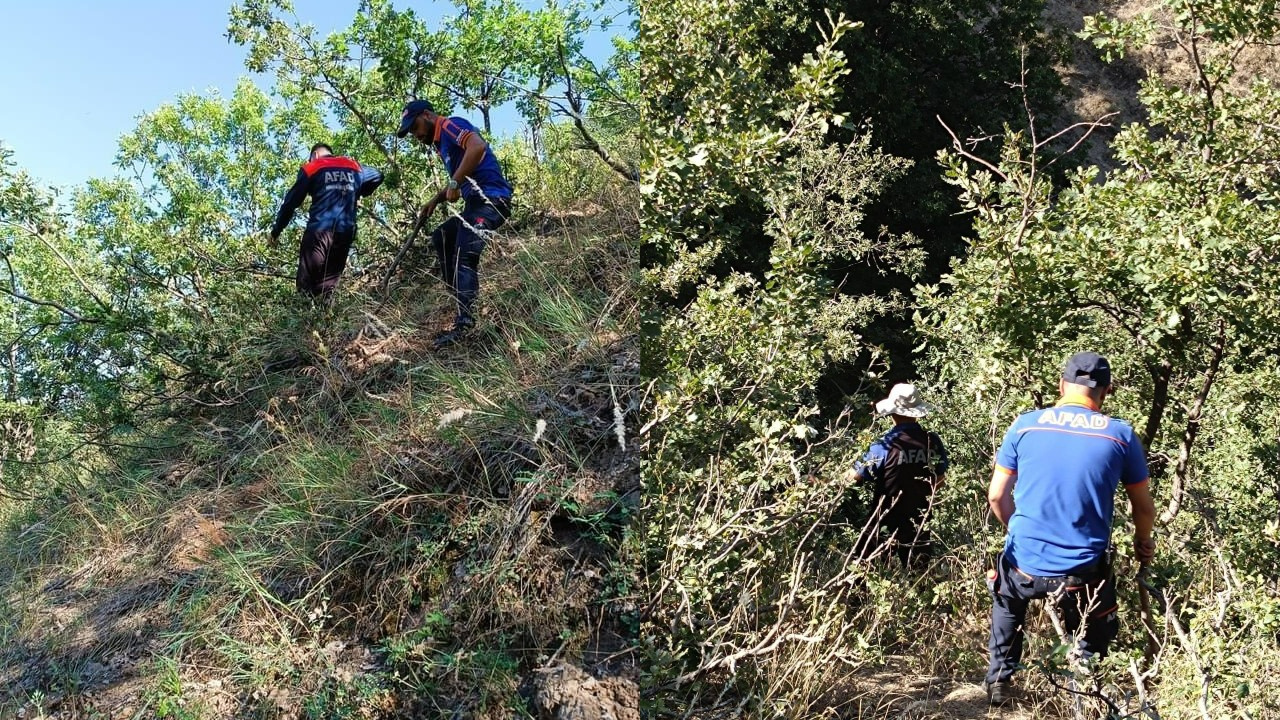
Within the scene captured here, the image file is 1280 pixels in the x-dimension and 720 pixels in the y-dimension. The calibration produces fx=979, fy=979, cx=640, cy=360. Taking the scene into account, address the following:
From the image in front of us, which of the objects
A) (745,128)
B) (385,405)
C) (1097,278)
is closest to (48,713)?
(385,405)

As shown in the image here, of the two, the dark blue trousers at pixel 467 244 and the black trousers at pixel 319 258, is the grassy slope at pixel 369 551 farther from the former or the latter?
the black trousers at pixel 319 258

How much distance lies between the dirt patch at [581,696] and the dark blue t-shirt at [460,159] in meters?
4.04

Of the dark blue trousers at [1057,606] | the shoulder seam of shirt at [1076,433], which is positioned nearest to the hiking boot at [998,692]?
the dark blue trousers at [1057,606]

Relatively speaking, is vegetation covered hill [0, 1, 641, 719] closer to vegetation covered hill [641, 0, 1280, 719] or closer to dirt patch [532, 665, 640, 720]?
dirt patch [532, 665, 640, 720]

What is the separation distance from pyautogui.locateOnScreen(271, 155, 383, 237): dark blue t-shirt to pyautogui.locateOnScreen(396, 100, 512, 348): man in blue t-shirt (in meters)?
1.01

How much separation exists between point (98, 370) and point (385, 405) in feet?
10.1

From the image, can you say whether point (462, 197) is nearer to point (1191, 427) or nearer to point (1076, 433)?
point (1076, 433)

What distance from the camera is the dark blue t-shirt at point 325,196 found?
25.6ft

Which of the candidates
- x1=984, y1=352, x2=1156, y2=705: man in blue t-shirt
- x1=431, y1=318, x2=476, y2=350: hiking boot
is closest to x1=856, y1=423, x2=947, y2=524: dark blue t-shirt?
x1=984, y1=352, x2=1156, y2=705: man in blue t-shirt

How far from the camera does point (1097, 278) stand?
3.92 meters

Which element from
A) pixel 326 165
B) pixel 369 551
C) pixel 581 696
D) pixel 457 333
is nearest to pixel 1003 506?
pixel 581 696

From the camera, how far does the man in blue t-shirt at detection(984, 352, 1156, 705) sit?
367 cm

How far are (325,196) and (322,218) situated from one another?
179 millimetres

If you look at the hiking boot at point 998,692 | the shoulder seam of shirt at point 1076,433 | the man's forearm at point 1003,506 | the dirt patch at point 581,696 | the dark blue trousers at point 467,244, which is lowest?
the hiking boot at point 998,692
